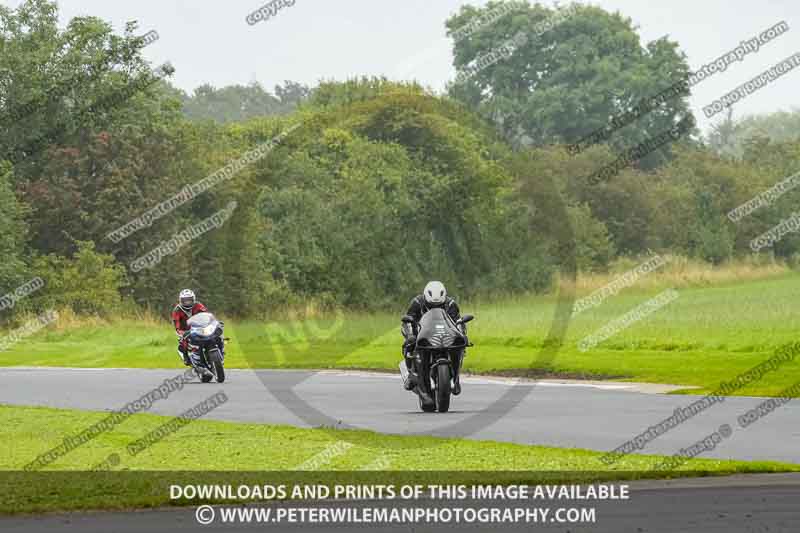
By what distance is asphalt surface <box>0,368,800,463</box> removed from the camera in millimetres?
20578

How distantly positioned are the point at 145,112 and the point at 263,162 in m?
6.61

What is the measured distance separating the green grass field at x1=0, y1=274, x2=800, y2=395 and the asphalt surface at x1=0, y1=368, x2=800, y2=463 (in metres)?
3.06

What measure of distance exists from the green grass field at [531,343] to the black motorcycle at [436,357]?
6.35 metres

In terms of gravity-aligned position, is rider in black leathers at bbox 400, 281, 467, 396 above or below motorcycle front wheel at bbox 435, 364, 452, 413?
above

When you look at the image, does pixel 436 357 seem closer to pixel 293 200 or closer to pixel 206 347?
pixel 206 347

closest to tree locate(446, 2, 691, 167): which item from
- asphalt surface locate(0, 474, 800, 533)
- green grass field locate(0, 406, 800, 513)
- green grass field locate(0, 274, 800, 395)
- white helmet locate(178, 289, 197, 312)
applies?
green grass field locate(0, 274, 800, 395)

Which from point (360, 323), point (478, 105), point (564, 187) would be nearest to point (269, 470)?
point (360, 323)

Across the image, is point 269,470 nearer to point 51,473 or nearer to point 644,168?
point 51,473

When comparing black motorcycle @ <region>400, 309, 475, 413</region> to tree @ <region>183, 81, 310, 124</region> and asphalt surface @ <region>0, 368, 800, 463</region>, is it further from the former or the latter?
tree @ <region>183, 81, 310, 124</region>

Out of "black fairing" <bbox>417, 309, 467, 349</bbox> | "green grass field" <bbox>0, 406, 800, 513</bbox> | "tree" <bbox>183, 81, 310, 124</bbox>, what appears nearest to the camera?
"green grass field" <bbox>0, 406, 800, 513</bbox>

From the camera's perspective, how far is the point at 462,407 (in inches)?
1027

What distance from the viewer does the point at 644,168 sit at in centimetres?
10875

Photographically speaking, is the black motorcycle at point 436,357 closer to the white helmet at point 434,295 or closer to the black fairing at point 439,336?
the black fairing at point 439,336

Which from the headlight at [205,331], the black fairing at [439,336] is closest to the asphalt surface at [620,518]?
the black fairing at [439,336]
